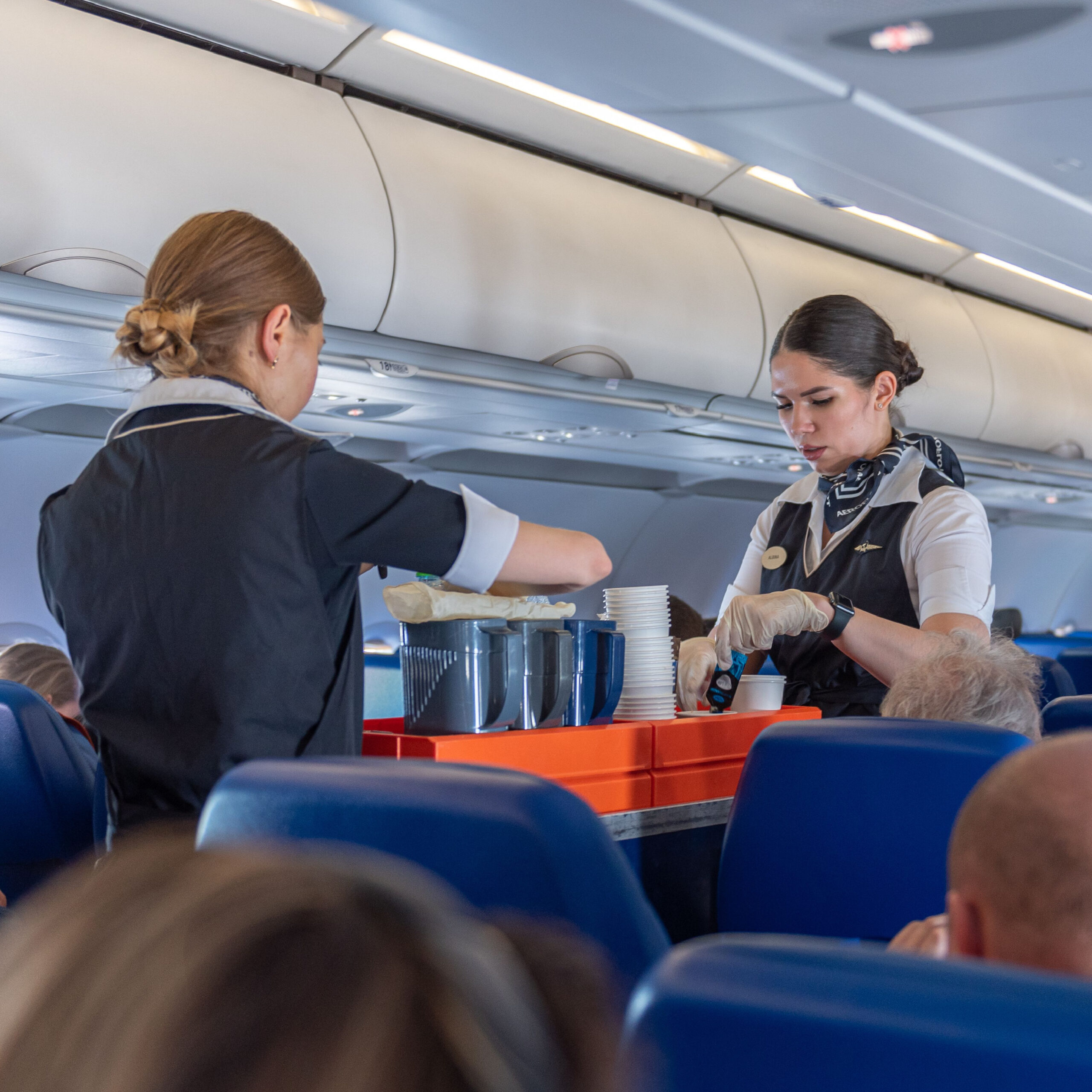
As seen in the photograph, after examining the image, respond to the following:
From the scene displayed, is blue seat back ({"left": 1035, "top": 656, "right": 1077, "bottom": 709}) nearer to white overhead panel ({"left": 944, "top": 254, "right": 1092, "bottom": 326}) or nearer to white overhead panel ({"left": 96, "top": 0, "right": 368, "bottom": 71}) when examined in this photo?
white overhead panel ({"left": 944, "top": 254, "right": 1092, "bottom": 326})

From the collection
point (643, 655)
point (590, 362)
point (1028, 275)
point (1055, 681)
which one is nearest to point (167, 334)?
point (643, 655)

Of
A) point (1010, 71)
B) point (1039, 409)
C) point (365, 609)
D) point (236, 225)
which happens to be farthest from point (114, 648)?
point (1039, 409)

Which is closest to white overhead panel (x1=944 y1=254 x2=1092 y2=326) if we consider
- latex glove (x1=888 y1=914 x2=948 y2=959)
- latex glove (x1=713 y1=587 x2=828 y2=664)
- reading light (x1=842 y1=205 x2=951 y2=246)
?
reading light (x1=842 y1=205 x2=951 y2=246)

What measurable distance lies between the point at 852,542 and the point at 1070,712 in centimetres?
62

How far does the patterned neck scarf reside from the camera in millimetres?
2750

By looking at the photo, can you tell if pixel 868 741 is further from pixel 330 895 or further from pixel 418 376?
pixel 418 376

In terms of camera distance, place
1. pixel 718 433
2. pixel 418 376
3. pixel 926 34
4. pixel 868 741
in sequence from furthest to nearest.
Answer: pixel 718 433 → pixel 418 376 → pixel 926 34 → pixel 868 741

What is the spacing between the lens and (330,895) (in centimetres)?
40

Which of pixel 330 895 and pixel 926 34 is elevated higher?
pixel 926 34

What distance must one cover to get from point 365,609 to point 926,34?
5488mm

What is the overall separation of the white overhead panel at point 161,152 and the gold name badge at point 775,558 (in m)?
A: 1.60

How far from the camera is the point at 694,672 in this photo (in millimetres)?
2639

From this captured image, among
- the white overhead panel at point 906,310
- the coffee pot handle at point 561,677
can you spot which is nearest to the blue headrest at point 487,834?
the coffee pot handle at point 561,677

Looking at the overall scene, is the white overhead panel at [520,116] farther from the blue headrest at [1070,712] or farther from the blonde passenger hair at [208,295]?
the blue headrest at [1070,712]
